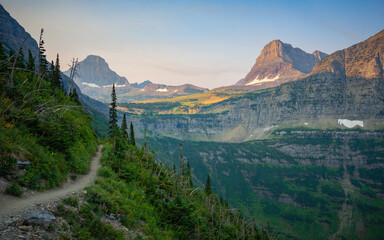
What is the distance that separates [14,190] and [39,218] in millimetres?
2582

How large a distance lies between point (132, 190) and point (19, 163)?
34.8 ft

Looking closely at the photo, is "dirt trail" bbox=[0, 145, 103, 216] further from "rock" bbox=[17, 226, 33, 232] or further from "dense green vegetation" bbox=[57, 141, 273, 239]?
"rock" bbox=[17, 226, 33, 232]

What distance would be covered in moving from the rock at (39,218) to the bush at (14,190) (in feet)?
6.56

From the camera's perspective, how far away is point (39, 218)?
30.9 feet

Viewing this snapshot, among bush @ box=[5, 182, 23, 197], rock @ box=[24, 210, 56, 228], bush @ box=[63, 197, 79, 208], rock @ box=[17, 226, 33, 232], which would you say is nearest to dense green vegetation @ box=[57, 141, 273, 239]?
bush @ box=[63, 197, 79, 208]

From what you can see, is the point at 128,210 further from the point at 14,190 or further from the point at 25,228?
the point at 25,228

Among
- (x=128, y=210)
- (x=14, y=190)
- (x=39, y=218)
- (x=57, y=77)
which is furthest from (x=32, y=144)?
(x=57, y=77)

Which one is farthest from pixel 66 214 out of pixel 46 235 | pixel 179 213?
pixel 179 213

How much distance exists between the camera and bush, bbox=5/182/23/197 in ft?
34.9

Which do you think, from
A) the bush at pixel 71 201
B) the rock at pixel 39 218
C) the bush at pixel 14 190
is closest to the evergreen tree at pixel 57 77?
the bush at pixel 14 190

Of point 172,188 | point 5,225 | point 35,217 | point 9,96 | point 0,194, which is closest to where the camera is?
point 5,225

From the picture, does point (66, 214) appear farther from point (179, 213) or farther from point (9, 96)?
point (179, 213)

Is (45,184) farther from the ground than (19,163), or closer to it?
closer to it

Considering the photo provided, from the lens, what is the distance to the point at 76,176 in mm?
17781
